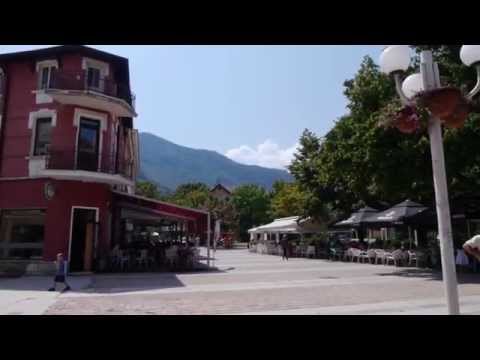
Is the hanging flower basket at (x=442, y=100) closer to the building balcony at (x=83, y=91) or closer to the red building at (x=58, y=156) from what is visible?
the red building at (x=58, y=156)

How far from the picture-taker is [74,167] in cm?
1814

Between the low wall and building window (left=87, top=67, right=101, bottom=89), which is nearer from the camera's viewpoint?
the low wall

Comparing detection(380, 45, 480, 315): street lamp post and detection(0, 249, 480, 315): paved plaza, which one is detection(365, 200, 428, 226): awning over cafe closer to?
detection(0, 249, 480, 315): paved plaza

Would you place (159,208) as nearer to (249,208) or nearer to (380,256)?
(380,256)

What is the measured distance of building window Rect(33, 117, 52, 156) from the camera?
1889 centimetres

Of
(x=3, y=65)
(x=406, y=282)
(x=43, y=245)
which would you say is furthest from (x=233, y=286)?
(x=3, y=65)

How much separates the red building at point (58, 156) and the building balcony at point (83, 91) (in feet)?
0.14

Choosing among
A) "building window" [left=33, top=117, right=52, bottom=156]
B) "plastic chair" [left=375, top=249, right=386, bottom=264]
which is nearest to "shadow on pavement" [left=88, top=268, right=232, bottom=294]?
"building window" [left=33, top=117, right=52, bottom=156]

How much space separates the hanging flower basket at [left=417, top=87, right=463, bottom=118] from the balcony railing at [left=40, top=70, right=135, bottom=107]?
1671 centimetres

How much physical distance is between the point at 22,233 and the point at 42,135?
4619 millimetres

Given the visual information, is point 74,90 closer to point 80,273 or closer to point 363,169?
point 80,273

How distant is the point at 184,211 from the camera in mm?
20969

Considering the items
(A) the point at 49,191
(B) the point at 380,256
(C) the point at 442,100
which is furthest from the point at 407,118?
(B) the point at 380,256
